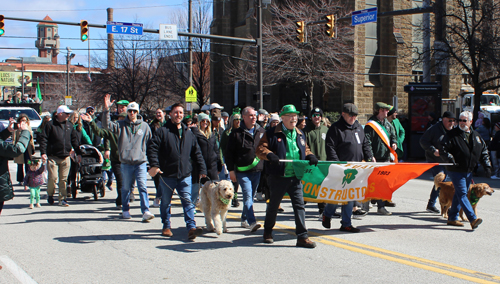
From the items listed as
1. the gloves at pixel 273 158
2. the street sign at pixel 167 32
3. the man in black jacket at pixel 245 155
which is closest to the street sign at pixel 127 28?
the street sign at pixel 167 32

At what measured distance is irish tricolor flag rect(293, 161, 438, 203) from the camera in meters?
7.44

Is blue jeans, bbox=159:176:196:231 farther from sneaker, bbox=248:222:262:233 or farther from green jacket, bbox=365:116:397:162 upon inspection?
green jacket, bbox=365:116:397:162

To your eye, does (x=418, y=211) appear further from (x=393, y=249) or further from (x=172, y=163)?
(x=172, y=163)

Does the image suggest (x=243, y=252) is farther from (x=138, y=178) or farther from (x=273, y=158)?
(x=138, y=178)

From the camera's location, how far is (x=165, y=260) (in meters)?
6.26

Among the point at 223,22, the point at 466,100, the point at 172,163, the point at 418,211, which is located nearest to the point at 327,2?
the point at 466,100

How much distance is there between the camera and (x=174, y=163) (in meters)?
7.38

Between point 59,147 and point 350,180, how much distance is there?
626 centimetres

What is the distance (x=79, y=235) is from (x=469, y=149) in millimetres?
6258

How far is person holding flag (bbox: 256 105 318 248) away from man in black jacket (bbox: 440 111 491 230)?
2.69 metres

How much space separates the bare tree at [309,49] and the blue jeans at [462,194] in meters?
23.7

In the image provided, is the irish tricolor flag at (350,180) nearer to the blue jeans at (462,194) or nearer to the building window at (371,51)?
the blue jeans at (462,194)

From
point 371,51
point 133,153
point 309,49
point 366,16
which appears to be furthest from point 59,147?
point 371,51

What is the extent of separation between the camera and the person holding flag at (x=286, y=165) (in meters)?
6.74
